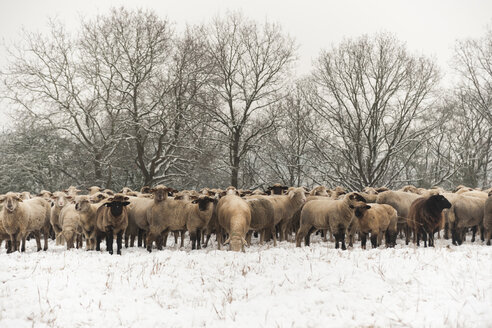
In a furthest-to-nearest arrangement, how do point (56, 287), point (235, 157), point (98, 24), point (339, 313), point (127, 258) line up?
point (235, 157) < point (98, 24) < point (127, 258) < point (56, 287) < point (339, 313)

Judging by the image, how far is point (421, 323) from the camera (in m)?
5.26

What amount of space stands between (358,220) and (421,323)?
7.29 metres

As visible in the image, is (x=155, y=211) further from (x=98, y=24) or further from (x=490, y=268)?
(x=98, y=24)

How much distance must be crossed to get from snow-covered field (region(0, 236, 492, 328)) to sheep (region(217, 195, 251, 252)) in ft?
8.07

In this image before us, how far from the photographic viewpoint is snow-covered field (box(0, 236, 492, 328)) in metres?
5.73

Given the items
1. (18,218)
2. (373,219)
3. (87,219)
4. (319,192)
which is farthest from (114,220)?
(319,192)

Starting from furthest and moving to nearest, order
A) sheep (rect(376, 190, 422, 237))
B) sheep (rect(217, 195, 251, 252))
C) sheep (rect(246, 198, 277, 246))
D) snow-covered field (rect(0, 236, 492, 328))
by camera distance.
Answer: sheep (rect(376, 190, 422, 237)) < sheep (rect(246, 198, 277, 246)) < sheep (rect(217, 195, 251, 252)) < snow-covered field (rect(0, 236, 492, 328))

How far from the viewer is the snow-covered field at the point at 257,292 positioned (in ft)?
18.8

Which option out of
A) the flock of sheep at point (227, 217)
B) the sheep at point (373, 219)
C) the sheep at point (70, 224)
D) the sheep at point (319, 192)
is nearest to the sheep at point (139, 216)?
the flock of sheep at point (227, 217)

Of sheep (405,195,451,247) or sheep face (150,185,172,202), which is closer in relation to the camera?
sheep (405,195,451,247)

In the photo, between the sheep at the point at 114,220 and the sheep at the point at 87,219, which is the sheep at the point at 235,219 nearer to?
the sheep at the point at 114,220

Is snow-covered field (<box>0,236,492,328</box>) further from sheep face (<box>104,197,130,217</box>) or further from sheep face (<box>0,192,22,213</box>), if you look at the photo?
sheep face (<box>0,192,22,213</box>)

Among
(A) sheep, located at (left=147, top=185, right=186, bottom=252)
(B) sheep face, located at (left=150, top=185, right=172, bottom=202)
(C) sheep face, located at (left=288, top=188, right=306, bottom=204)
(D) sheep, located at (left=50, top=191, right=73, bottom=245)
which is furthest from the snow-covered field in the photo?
(C) sheep face, located at (left=288, top=188, right=306, bottom=204)

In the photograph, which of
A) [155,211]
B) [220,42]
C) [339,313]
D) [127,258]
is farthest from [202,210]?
[220,42]
